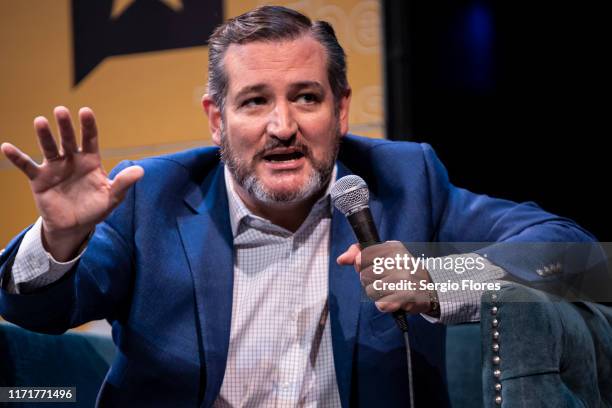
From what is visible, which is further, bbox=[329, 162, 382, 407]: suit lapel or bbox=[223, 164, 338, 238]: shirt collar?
bbox=[223, 164, 338, 238]: shirt collar

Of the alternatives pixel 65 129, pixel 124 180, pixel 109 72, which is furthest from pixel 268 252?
pixel 109 72

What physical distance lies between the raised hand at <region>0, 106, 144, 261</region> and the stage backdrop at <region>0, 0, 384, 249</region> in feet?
3.28

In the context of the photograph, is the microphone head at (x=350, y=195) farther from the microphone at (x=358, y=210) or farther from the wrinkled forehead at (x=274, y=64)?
the wrinkled forehead at (x=274, y=64)

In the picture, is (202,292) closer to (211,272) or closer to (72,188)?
(211,272)

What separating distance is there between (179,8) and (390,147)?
0.93m

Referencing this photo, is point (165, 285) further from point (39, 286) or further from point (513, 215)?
point (513, 215)

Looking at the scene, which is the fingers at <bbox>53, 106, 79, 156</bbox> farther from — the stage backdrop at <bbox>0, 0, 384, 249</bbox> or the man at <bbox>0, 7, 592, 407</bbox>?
the stage backdrop at <bbox>0, 0, 384, 249</bbox>

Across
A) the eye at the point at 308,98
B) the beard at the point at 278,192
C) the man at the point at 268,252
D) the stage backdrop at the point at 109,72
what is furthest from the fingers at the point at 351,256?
the stage backdrop at the point at 109,72

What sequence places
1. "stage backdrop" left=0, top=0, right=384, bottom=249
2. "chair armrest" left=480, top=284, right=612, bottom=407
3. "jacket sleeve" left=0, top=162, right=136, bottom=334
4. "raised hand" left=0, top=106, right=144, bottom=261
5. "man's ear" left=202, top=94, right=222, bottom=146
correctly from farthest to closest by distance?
"stage backdrop" left=0, top=0, right=384, bottom=249 < "man's ear" left=202, top=94, right=222, bottom=146 < "jacket sleeve" left=0, top=162, right=136, bottom=334 < "raised hand" left=0, top=106, right=144, bottom=261 < "chair armrest" left=480, top=284, right=612, bottom=407

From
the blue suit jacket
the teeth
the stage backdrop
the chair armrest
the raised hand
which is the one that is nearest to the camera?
the chair armrest

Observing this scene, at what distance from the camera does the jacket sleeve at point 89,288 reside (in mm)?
A: 1358

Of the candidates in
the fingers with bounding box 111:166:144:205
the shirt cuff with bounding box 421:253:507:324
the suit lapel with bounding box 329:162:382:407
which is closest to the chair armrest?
the shirt cuff with bounding box 421:253:507:324

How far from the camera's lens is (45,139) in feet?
3.91

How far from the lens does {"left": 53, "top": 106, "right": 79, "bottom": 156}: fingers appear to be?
116cm
